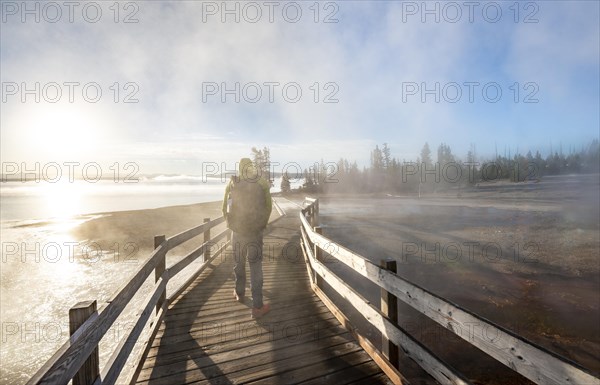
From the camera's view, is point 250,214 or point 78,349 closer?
point 78,349

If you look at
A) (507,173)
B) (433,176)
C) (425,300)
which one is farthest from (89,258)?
(507,173)

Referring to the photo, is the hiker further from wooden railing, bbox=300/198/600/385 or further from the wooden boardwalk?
wooden railing, bbox=300/198/600/385

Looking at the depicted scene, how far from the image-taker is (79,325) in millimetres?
2389

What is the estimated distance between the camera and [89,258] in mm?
17609

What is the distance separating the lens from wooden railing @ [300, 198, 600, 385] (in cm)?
185

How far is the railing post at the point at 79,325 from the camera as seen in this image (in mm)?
2373

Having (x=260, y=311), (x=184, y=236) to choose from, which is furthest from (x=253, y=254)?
(x=184, y=236)

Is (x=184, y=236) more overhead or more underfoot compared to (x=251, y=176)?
more underfoot

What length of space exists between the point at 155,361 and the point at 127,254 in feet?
56.4

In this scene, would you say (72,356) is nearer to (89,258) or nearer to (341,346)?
(341,346)

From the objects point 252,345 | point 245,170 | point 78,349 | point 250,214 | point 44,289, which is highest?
point 245,170

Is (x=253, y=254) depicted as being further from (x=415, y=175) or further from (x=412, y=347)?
(x=415, y=175)

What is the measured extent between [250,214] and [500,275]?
42.7 feet

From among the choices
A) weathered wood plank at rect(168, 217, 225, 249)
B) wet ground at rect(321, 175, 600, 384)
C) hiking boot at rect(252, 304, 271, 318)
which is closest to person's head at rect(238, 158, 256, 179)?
weathered wood plank at rect(168, 217, 225, 249)
